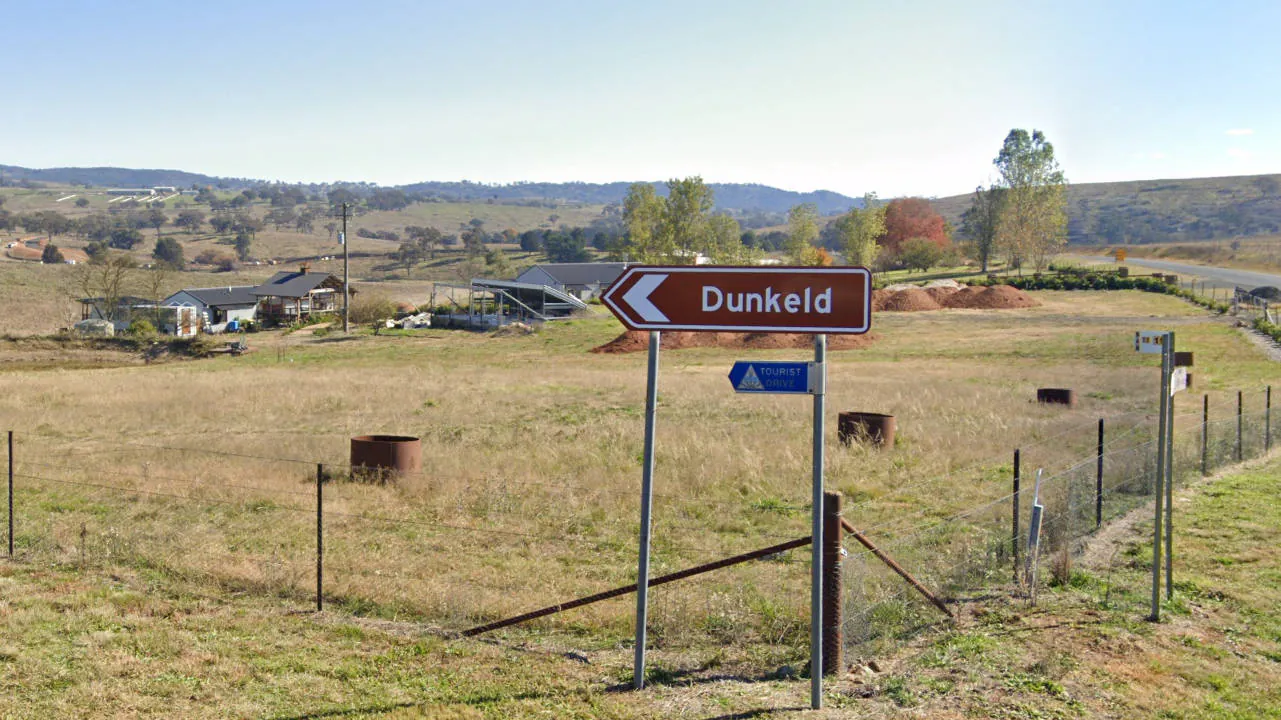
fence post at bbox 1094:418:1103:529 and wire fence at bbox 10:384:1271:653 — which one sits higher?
fence post at bbox 1094:418:1103:529

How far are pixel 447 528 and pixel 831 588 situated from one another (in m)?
6.54

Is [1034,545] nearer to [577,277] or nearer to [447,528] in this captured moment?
[447,528]

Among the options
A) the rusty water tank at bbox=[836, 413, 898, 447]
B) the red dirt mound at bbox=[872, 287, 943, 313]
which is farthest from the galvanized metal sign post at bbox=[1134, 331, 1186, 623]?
the red dirt mound at bbox=[872, 287, 943, 313]

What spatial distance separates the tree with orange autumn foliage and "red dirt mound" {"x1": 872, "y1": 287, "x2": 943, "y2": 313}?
48.0 m

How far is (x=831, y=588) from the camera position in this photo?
7055mm

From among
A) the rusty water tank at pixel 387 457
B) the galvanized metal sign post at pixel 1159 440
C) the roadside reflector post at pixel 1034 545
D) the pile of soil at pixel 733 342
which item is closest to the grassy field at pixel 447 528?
the rusty water tank at pixel 387 457

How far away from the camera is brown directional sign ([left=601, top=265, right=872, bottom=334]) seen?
6.39 meters

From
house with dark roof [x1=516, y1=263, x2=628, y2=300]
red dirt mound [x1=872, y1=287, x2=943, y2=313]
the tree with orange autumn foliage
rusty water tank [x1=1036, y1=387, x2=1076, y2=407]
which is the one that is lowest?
rusty water tank [x1=1036, y1=387, x2=1076, y2=407]

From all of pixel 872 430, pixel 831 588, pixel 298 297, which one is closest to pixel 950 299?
pixel 298 297

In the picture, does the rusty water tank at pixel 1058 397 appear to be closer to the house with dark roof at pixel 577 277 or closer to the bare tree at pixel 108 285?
the house with dark roof at pixel 577 277

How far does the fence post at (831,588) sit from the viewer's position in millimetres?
6977

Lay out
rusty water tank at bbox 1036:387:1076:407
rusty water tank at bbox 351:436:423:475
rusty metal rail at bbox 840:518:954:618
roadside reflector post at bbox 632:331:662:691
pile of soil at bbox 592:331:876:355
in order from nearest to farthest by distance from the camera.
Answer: roadside reflector post at bbox 632:331:662:691
rusty metal rail at bbox 840:518:954:618
rusty water tank at bbox 351:436:423:475
rusty water tank at bbox 1036:387:1076:407
pile of soil at bbox 592:331:876:355

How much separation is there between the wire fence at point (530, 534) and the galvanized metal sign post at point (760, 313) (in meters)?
1.60

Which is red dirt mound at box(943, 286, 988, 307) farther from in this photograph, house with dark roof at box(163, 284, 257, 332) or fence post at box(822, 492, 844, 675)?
fence post at box(822, 492, 844, 675)
